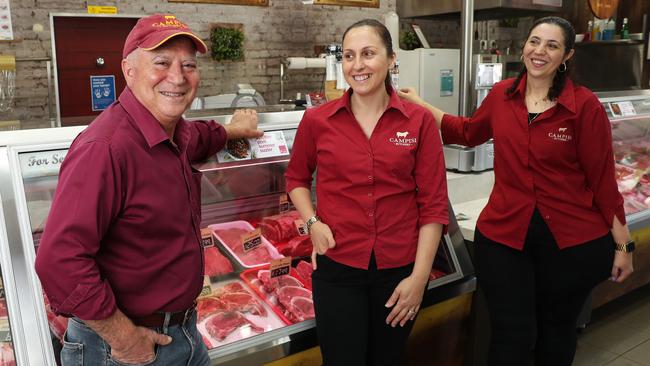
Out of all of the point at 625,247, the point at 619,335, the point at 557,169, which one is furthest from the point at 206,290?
the point at 619,335

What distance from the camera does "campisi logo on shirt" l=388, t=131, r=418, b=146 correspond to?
6.11 feet

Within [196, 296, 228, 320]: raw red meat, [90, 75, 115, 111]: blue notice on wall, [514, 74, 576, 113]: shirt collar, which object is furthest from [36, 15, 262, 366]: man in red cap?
[90, 75, 115, 111]: blue notice on wall

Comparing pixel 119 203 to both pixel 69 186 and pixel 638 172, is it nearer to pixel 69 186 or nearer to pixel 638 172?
pixel 69 186

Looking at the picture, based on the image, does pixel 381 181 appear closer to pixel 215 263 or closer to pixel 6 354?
pixel 215 263

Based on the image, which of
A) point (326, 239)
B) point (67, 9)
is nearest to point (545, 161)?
point (326, 239)

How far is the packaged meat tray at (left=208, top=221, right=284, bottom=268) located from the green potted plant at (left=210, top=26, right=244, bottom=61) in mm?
4758

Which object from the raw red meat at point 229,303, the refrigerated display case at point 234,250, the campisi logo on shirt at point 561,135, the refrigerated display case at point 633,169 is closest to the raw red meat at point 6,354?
the refrigerated display case at point 234,250

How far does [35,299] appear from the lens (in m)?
1.58

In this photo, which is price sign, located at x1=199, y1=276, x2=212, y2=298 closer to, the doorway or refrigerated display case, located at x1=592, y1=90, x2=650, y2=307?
refrigerated display case, located at x1=592, y1=90, x2=650, y2=307

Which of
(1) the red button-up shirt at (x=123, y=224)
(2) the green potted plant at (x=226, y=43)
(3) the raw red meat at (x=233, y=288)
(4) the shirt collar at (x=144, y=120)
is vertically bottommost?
(3) the raw red meat at (x=233, y=288)

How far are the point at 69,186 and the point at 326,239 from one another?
90 centimetres

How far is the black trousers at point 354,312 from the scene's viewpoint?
187cm

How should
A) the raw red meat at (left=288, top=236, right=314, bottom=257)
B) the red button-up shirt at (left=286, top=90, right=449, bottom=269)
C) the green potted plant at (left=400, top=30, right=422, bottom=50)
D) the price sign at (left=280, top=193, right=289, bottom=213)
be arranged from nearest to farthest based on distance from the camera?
the red button-up shirt at (left=286, top=90, right=449, bottom=269) < the raw red meat at (left=288, top=236, right=314, bottom=257) < the price sign at (left=280, top=193, right=289, bottom=213) < the green potted plant at (left=400, top=30, right=422, bottom=50)

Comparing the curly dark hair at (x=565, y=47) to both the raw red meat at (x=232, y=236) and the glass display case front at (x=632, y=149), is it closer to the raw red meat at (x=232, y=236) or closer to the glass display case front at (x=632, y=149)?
the raw red meat at (x=232, y=236)
